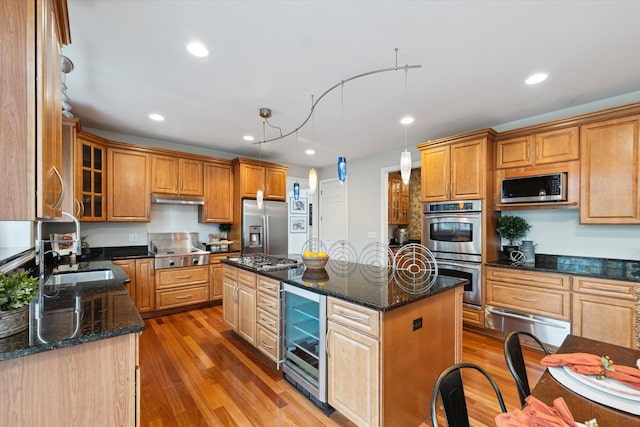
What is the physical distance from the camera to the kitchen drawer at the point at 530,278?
2818 mm

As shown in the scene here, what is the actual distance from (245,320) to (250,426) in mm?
1090

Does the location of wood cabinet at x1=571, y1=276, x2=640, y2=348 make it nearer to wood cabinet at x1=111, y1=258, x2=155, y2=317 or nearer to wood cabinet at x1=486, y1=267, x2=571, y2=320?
wood cabinet at x1=486, y1=267, x2=571, y2=320

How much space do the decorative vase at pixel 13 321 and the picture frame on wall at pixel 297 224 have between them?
205 inches

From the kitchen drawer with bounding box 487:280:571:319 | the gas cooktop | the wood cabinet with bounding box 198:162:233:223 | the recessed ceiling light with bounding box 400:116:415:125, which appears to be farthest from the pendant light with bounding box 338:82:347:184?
the kitchen drawer with bounding box 487:280:571:319

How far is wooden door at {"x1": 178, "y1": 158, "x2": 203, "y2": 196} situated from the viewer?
4410 millimetres

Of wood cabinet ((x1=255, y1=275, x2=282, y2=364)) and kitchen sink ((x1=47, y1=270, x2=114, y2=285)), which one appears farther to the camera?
kitchen sink ((x1=47, y1=270, x2=114, y2=285))

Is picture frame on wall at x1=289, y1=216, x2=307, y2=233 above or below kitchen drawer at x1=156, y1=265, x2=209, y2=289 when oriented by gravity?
above

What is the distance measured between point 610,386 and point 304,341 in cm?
190

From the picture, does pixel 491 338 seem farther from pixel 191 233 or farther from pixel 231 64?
pixel 191 233

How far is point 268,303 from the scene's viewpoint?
8.27 ft

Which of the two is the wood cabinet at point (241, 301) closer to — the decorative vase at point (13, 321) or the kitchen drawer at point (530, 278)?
the decorative vase at point (13, 321)

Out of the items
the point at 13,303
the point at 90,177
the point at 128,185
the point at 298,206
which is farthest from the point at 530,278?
the point at 90,177

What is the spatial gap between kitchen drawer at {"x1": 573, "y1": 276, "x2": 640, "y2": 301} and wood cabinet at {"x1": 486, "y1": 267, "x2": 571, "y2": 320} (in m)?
0.08

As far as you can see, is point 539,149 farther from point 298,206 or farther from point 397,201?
point 298,206
